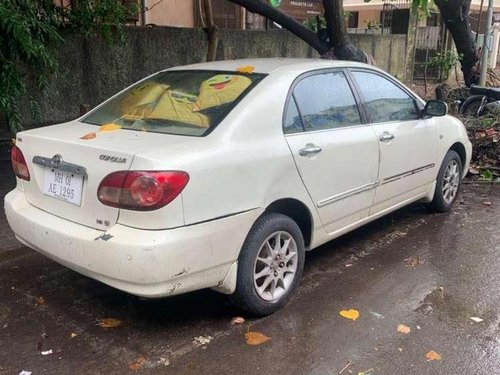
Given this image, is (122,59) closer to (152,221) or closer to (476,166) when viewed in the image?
(476,166)

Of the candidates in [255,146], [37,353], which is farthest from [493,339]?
[37,353]

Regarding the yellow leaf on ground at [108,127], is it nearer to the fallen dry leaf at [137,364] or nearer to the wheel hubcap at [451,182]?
the fallen dry leaf at [137,364]

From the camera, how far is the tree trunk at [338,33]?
726 cm

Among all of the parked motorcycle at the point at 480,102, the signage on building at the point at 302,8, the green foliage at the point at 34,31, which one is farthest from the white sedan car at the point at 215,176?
the signage on building at the point at 302,8

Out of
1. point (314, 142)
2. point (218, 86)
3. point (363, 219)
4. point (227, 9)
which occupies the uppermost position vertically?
point (227, 9)

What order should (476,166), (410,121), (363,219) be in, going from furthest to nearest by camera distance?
1. (476,166)
2. (410,121)
3. (363,219)

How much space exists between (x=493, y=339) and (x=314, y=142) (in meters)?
1.60

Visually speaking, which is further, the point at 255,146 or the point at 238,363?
the point at 255,146

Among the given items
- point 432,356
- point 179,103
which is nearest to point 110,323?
point 179,103

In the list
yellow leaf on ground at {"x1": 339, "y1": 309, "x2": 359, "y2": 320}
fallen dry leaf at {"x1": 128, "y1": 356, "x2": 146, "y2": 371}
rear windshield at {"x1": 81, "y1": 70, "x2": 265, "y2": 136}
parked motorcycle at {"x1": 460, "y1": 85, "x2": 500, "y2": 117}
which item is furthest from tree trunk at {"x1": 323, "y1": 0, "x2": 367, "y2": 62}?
fallen dry leaf at {"x1": 128, "y1": 356, "x2": 146, "y2": 371}

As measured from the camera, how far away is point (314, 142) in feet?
12.0

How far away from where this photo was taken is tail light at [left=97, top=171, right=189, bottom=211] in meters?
2.78

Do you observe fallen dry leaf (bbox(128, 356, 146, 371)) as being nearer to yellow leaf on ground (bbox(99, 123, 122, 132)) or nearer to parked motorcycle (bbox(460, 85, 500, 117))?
yellow leaf on ground (bbox(99, 123, 122, 132))

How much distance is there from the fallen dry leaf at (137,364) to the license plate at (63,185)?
910mm
